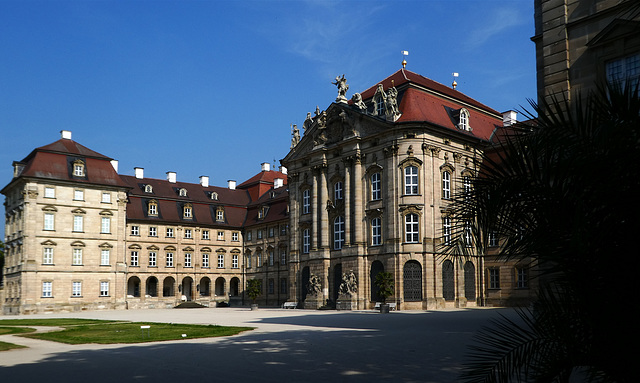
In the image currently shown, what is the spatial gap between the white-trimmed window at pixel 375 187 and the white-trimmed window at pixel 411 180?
8.29ft

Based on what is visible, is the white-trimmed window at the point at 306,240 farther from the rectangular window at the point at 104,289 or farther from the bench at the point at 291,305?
the rectangular window at the point at 104,289

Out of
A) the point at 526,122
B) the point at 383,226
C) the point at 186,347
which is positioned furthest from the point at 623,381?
the point at 383,226

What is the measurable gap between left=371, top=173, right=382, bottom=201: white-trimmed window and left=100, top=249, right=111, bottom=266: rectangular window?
107ft

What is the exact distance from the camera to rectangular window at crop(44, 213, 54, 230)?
63031mm

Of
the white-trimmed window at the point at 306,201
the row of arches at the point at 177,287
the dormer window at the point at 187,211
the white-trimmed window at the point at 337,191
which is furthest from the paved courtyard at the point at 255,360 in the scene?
the dormer window at the point at 187,211

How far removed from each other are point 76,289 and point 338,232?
2994 centimetres

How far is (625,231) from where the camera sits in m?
6.23

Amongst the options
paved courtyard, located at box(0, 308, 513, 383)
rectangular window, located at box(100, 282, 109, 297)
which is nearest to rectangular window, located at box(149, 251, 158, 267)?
rectangular window, located at box(100, 282, 109, 297)

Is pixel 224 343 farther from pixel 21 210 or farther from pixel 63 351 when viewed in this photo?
pixel 21 210

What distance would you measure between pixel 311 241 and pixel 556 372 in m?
49.1

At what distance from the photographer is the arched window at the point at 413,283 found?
1857 inches

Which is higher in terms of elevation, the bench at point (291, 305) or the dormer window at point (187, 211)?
the dormer window at point (187, 211)

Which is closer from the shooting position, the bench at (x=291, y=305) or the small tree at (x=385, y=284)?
the small tree at (x=385, y=284)

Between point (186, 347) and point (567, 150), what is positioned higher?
point (567, 150)
